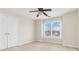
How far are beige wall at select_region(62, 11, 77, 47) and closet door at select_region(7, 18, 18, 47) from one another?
97 centimetres

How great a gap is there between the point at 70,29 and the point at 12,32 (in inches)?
45.6

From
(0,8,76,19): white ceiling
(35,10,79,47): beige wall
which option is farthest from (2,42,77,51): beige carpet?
(0,8,76,19): white ceiling

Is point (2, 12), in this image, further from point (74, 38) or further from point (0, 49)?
point (74, 38)

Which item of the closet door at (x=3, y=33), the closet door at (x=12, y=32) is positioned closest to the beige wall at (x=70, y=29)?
the closet door at (x=12, y=32)

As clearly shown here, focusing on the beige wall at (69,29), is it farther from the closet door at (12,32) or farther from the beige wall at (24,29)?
the closet door at (12,32)

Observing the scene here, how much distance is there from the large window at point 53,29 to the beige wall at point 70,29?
0.10 meters

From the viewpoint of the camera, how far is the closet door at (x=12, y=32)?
1.63 metres

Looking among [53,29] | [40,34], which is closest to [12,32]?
[40,34]

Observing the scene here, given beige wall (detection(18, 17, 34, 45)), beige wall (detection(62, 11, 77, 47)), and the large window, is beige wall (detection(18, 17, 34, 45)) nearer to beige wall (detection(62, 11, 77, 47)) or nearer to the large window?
the large window

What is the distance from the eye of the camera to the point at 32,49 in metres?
1.66

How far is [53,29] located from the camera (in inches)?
68.9

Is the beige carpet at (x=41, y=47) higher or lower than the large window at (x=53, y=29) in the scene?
lower
